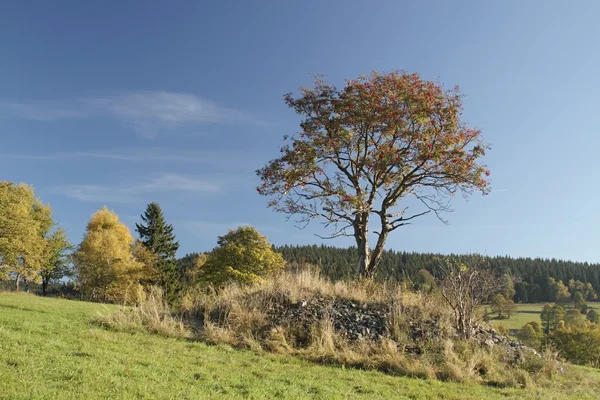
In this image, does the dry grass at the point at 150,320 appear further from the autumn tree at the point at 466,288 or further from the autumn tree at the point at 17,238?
the autumn tree at the point at 17,238

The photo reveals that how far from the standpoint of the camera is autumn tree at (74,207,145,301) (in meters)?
42.6

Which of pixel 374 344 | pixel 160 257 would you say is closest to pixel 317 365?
pixel 374 344

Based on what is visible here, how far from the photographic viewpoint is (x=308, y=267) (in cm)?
1530

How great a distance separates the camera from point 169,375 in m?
6.44

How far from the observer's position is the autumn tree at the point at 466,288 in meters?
11.2

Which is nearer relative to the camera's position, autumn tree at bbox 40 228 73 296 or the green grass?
the green grass

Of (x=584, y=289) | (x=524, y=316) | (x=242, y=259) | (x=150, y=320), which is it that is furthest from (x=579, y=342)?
(x=584, y=289)

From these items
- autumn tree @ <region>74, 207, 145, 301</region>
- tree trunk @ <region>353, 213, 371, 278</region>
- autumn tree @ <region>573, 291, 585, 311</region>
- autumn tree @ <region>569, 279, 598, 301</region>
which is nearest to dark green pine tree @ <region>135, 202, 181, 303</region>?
autumn tree @ <region>74, 207, 145, 301</region>

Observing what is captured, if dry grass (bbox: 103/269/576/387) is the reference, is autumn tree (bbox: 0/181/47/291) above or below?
above

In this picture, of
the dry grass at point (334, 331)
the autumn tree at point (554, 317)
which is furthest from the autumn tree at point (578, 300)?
the dry grass at point (334, 331)

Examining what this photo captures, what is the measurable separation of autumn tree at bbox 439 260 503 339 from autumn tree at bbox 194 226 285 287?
97.4 ft

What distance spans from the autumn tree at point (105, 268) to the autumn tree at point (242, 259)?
23.3ft

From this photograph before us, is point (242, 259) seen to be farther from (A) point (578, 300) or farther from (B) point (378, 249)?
(A) point (578, 300)

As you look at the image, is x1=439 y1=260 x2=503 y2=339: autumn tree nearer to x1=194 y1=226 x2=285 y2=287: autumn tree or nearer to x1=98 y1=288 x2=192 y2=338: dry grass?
x1=98 y1=288 x2=192 y2=338: dry grass
